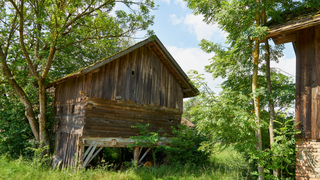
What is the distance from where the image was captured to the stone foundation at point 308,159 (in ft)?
20.5

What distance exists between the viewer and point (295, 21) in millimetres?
7000

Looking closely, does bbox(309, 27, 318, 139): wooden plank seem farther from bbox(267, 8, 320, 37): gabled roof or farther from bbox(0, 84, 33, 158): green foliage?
bbox(0, 84, 33, 158): green foliage

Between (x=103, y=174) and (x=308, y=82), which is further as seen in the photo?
(x=103, y=174)

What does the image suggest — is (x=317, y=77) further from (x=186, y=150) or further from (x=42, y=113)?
(x=42, y=113)

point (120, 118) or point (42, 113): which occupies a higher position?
point (42, 113)

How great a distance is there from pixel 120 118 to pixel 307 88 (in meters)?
8.51

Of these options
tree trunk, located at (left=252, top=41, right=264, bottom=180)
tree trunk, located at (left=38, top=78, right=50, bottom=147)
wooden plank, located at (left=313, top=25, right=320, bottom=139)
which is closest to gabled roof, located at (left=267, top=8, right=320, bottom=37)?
wooden plank, located at (left=313, top=25, right=320, bottom=139)

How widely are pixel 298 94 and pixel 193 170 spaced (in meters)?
6.34

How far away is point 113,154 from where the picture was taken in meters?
17.5

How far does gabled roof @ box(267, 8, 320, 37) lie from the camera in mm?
6466

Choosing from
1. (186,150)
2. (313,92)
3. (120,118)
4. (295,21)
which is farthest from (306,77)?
(120,118)

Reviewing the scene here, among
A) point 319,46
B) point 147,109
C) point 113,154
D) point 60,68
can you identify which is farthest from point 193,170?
point 60,68

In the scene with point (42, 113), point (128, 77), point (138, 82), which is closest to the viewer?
point (128, 77)

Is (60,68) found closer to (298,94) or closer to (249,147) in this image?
(249,147)
